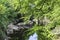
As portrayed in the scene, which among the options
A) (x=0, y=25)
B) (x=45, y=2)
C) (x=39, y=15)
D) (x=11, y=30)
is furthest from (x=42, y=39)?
(x=11, y=30)

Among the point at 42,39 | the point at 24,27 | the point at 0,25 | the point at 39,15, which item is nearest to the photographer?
the point at 39,15

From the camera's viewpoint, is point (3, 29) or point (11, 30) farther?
point (11, 30)

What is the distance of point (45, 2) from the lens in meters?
4.34

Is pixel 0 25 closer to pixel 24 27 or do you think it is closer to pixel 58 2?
pixel 24 27

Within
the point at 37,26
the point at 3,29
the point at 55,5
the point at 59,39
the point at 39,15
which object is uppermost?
the point at 55,5

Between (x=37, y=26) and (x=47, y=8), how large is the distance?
2.67 ft

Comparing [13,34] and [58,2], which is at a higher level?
[58,2]

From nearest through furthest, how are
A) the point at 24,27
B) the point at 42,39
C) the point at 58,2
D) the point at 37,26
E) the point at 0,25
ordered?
1. the point at 58,2
2. the point at 37,26
3. the point at 42,39
4. the point at 0,25
5. the point at 24,27

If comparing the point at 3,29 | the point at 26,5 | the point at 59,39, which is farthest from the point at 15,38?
the point at 26,5

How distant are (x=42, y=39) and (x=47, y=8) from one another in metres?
1.31

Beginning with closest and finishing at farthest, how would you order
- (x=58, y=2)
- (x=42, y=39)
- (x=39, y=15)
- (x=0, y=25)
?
1. (x=58, y=2)
2. (x=39, y=15)
3. (x=42, y=39)
4. (x=0, y=25)

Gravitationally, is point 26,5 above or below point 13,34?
above

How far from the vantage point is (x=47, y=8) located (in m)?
4.34

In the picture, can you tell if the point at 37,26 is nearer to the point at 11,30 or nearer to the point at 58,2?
the point at 58,2
